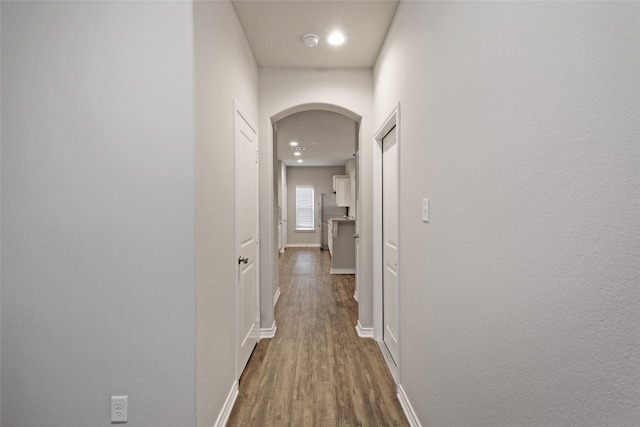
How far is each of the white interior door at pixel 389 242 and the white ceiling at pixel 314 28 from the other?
2.49ft

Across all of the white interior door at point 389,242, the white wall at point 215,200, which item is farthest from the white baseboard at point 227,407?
the white interior door at point 389,242

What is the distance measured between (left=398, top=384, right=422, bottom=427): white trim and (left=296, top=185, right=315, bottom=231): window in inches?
339

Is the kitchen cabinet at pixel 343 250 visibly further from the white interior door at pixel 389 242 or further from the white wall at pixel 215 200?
the white wall at pixel 215 200

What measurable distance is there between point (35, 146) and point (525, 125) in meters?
1.98

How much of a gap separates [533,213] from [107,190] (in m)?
1.68

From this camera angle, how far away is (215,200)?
5.95ft

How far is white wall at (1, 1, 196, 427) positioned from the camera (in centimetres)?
151

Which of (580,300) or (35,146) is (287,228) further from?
(580,300)

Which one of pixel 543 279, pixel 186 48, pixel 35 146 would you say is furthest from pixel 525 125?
pixel 35 146

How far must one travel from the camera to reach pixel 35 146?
1.53 m

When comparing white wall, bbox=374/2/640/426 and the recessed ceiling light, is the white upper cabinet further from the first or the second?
white wall, bbox=374/2/640/426

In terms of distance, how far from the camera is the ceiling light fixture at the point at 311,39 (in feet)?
8.34

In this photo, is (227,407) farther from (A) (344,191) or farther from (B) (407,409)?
(A) (344,191)

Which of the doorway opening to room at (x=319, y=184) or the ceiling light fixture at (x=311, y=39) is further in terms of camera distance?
the doorway opening to room at (x=319, y=184)
